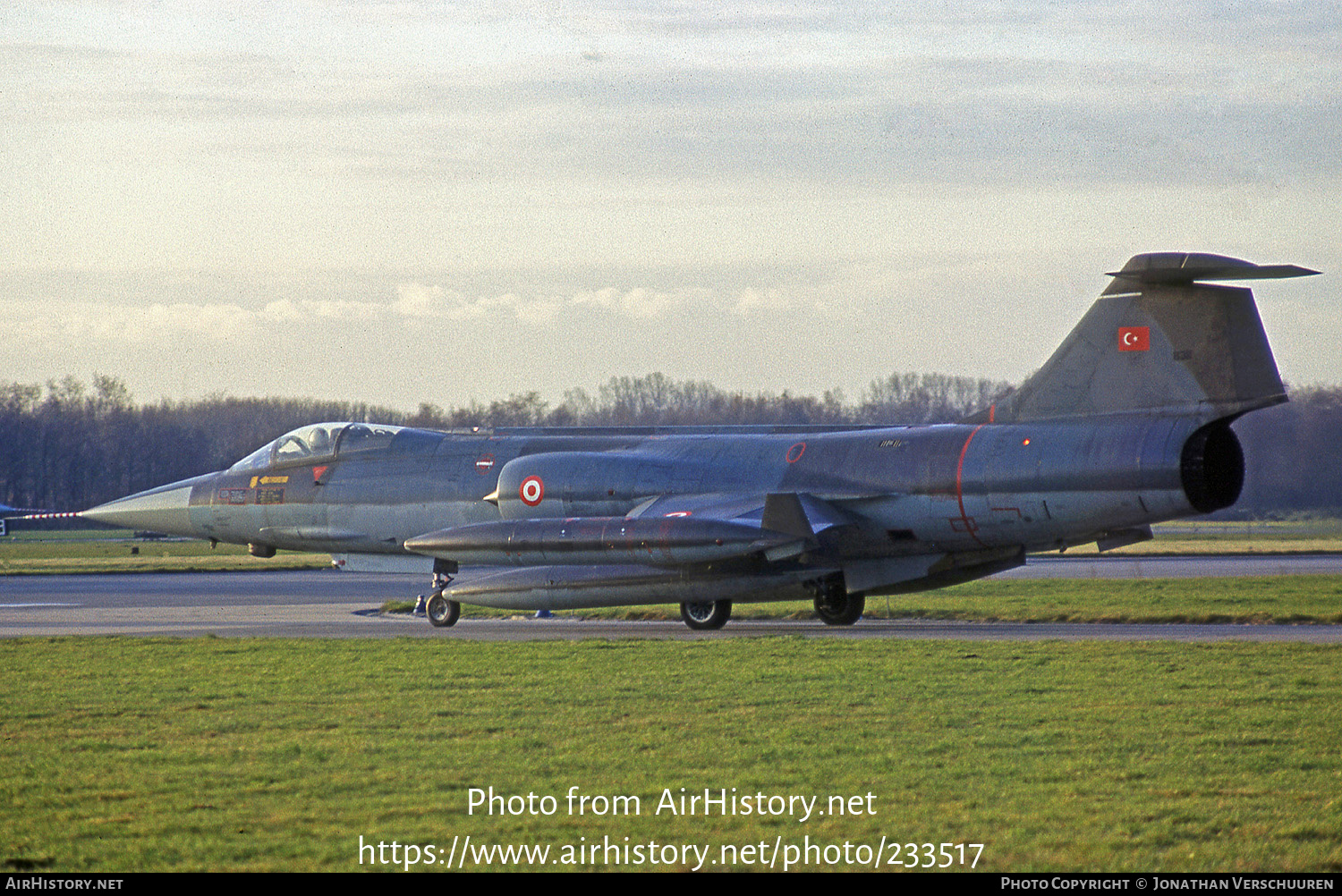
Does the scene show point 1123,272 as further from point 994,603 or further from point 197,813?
Result: point 197,813

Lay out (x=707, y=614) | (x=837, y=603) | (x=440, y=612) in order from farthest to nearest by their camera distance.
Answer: (x=440, y=612) → (x=707, y=614) → (x=837, y=603)

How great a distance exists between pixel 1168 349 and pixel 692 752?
31.5 ft

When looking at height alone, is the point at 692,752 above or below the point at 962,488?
below

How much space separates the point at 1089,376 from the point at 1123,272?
1322 mm

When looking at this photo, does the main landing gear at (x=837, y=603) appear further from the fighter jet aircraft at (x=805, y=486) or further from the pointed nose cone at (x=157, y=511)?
the pointed nose cone at (x=157, y=511)

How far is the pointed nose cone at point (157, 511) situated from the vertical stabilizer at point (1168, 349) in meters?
13.7

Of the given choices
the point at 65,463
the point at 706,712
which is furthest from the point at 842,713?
the point at 65,463

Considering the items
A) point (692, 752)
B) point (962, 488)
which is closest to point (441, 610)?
point (962, 488)

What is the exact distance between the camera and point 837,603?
18.5 m

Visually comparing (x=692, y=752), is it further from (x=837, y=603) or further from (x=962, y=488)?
(x=837, y=603)

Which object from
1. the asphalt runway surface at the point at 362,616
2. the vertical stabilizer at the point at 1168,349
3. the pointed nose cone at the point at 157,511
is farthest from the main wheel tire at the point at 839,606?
the pointed nose cone at the point at 157,511

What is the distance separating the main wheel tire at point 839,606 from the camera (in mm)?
18516

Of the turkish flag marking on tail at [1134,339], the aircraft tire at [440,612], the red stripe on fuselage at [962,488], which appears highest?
the turkish flag marking on tail at [1134,339]

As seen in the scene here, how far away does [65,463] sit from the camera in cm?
8838
